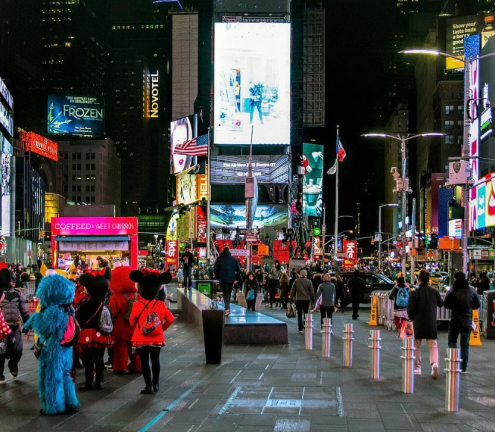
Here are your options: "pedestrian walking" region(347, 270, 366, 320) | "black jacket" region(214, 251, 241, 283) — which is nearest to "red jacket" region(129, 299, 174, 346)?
"black jacket" region(214, 251, 241, 283)

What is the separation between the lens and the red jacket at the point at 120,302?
13.5 meters

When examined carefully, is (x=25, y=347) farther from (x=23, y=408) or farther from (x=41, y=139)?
(x=41, y=139)

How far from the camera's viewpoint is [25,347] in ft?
65.5

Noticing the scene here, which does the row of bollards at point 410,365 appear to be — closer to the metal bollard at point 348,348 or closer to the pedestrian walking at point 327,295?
the metal bollard at point 348,348

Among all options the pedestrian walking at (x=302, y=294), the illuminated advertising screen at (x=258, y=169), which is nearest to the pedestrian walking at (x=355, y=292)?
the pedestrian walking at (x=302, y=294)

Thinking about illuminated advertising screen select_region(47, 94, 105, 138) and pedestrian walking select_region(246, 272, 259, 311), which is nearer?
pedestrian walking select_region(246, 272, 259, 311)

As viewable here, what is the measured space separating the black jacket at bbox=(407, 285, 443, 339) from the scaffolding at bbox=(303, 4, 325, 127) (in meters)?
130

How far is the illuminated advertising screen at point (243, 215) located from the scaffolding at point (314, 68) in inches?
1343

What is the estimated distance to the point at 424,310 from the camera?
554 inches

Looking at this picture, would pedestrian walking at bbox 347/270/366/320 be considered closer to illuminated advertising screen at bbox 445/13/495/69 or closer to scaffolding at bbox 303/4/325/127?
scaffolding at bbox 303/4/325/127

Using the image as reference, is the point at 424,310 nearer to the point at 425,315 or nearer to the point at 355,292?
the point at 425,315

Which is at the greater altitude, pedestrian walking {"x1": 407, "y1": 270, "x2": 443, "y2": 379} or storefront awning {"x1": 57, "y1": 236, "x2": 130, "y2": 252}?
storefront awning {"x1": 57, "y1": 236, "x2": 130, "y2": 252}

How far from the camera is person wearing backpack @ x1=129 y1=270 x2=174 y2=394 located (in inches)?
464

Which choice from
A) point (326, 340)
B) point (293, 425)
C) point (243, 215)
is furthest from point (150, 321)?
point (243, 215)
